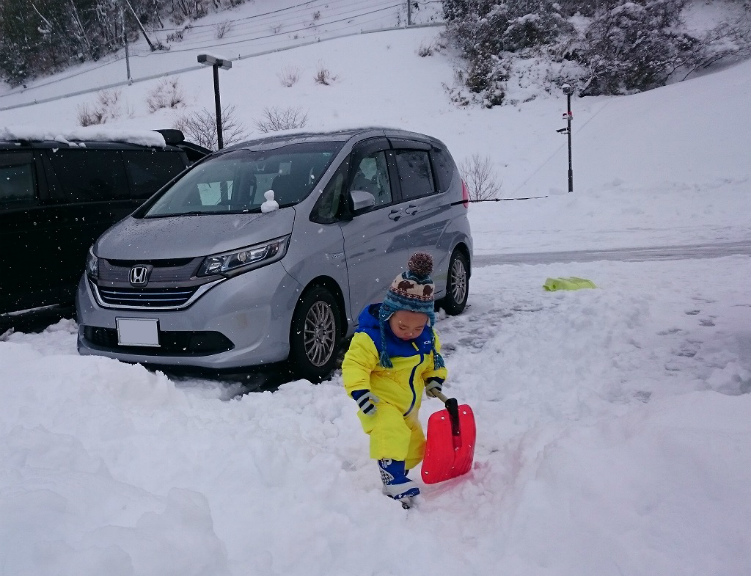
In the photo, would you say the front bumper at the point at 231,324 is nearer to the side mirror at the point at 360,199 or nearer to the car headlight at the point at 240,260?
the car headlight at the point at 240,260

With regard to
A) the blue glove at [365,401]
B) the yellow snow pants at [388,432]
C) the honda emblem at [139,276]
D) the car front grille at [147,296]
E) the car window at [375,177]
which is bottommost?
the yellow snow pants at [388,432]

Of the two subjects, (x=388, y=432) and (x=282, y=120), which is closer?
(x=388, y=432)

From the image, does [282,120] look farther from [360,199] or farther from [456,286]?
[360,199]

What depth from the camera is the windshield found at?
4773 mm

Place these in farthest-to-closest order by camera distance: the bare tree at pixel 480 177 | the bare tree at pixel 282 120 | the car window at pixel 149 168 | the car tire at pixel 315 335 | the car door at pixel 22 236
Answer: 1. the bare tree at pixel 282 120
2. the bare tree at pixel 480 177
3. the car window at pixel 149 168
4. the car door at pixel 22 236
5. the car tire at pixel 315 335

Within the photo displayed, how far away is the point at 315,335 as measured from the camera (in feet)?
14.6

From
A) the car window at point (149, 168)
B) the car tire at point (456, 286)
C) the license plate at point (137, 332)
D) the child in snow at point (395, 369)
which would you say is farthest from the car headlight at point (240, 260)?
the car window at point (149, 168)

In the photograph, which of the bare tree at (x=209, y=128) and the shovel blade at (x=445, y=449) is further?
the bare tree at (x=209, y=128)

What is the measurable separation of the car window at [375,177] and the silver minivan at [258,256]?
15mm

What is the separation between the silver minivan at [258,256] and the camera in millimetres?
4070

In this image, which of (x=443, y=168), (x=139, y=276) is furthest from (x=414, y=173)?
(x=139, y=276)

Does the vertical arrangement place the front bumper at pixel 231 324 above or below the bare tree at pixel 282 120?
below

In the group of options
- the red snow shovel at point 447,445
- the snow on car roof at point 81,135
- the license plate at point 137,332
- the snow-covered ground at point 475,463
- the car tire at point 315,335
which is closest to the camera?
the snow-covered ground at point 475,463

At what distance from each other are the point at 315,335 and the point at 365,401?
68.4 inches
